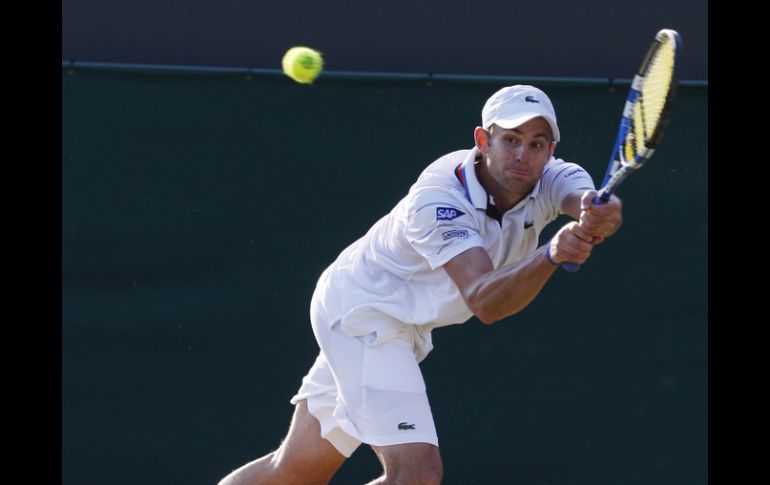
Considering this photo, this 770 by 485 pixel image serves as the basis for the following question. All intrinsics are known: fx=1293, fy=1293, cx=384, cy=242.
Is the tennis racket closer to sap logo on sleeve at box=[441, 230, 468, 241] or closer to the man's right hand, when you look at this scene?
the man's right hand

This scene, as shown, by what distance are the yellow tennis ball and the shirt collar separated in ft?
3.38

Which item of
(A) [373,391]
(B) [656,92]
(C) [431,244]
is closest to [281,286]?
(A) [373,391]

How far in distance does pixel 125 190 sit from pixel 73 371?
2.22 ft

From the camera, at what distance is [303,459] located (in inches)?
151

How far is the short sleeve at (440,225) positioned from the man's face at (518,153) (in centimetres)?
13

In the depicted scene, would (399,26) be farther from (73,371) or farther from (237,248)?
(73,371)

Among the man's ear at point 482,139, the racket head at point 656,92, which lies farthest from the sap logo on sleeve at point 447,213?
the racket head at point 656,92

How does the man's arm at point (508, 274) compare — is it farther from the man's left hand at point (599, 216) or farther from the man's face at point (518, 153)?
the man's face at point (518, 153)

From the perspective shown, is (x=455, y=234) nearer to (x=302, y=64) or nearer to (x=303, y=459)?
(x=303, y=459)

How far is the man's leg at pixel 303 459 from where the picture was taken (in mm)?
3832

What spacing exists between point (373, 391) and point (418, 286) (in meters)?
0.33

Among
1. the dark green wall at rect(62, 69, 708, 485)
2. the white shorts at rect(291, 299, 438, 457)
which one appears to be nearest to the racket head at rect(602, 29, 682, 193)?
the white shorts at rect(291, 299, 438, 457)

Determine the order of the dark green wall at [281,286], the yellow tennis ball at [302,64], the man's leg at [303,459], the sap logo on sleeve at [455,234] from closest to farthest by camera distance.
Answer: the sap logo on sleeve at [455,234], the man's leg at [303,459], the yellow tennis ball at [302,64], the dark green wall at [281,286]

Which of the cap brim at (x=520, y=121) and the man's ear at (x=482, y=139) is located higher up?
the cap brim at (x=520, y=121)
